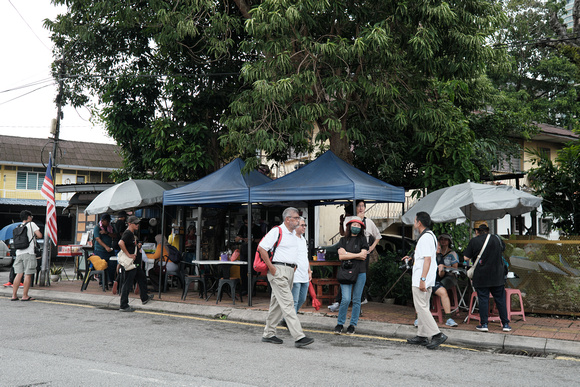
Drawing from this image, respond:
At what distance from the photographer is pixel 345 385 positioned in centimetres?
529

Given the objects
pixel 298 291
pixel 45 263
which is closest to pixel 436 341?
pixel 298 291

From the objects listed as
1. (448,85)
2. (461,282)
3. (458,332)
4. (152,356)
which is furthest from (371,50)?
(152,356)

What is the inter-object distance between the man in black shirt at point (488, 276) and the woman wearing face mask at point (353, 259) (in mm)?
1785

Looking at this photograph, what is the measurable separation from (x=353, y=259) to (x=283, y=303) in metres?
1.46

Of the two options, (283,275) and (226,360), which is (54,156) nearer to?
(283,275)

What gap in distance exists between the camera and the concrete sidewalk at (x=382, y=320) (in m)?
7.66

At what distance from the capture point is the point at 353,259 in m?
8.12

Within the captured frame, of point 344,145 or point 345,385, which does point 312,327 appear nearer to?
point 345,385

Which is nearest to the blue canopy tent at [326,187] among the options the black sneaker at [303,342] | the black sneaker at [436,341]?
the black sneaker at [436,341]

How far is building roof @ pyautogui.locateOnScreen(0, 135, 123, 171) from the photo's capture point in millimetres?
32688

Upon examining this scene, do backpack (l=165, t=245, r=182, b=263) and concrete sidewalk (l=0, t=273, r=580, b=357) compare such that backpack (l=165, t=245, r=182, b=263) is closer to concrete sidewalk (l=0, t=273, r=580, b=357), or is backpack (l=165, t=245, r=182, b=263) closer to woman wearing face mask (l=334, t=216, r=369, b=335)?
concrete sidewalk (l=0, t=273, r=580, b=357)

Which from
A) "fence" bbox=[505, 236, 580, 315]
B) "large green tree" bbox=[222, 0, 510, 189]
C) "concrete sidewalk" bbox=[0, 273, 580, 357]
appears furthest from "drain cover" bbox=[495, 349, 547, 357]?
"large green tree" bbox=[222, 0, 510, 189]

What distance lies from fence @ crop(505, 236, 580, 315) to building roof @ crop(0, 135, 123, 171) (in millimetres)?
26577

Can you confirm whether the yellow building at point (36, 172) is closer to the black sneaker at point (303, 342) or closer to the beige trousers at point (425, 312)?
the black sneaker at point (303, 342)
